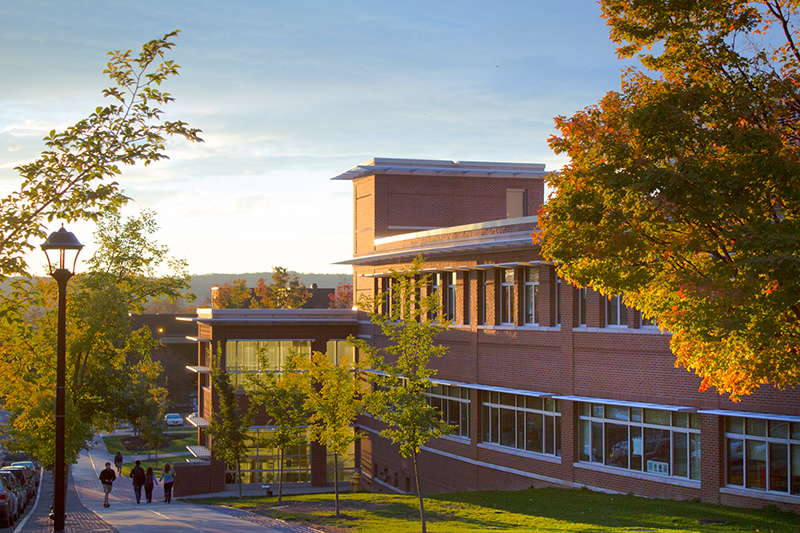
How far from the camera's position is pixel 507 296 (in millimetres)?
27984

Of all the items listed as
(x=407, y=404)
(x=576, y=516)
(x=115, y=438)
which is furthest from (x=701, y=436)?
(x=115, y=438)

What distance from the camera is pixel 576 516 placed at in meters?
18.5

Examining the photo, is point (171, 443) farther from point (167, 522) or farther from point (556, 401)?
point (167, 522)

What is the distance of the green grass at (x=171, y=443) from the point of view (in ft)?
196

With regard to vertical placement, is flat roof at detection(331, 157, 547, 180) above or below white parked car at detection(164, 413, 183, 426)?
above

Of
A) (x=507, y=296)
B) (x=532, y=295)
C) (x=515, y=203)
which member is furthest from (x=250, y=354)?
(x=532, y=295)

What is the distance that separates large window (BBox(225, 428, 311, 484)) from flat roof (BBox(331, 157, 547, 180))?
611 inches

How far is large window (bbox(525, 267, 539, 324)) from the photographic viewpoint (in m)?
26.2

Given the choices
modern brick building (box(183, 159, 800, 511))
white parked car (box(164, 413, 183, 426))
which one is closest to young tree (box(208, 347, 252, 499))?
modern brick building (box(183, 159, 800, 511))

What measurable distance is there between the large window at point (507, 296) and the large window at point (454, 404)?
3.89 m

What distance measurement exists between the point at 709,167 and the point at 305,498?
22.3 m

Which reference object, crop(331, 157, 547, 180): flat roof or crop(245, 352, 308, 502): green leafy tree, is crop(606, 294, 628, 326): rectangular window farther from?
crop(331, 157, 547, 180): flat roof

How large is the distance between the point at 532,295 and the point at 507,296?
164 centimetres

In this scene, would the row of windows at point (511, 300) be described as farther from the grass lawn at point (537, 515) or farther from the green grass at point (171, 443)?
the green grass at point (171, 443)
